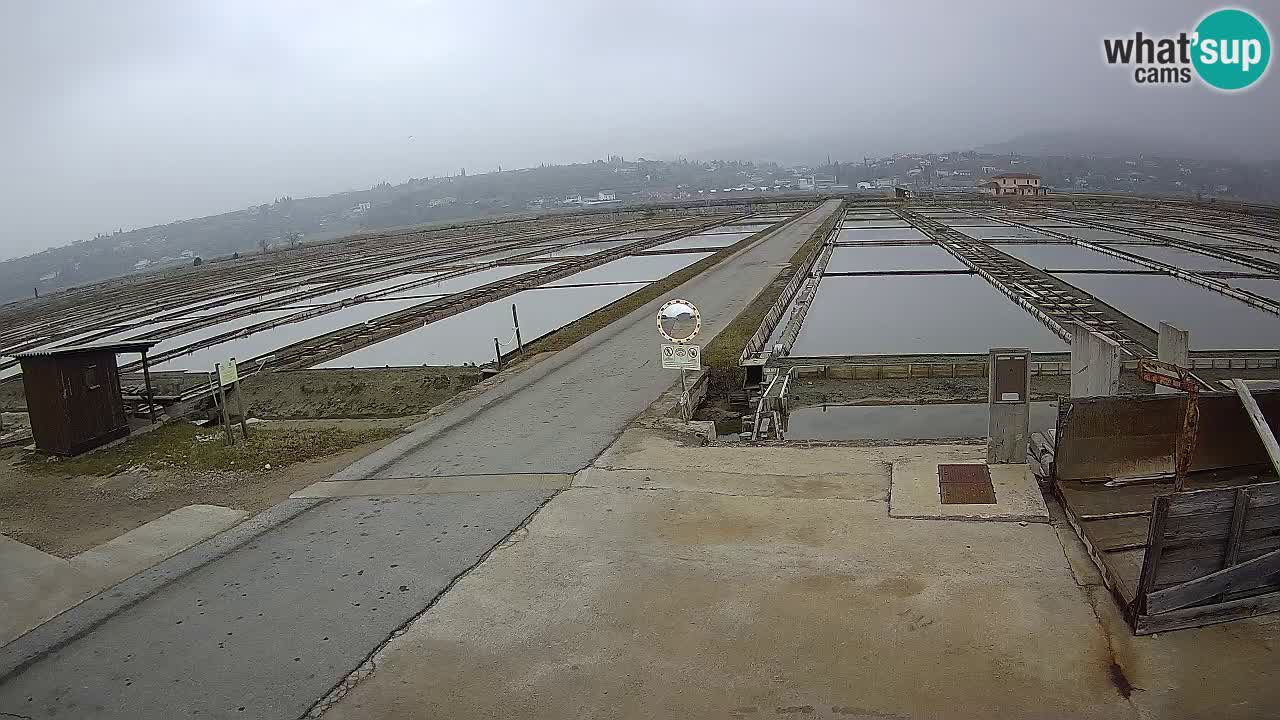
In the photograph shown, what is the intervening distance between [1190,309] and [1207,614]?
1722 centimetres

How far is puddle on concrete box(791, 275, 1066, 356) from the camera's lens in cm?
1560

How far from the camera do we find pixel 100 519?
8.58 m

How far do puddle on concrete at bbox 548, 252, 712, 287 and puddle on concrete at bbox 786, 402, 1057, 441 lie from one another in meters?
16.6

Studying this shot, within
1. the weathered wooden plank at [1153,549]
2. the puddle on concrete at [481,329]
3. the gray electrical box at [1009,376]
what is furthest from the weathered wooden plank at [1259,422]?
the puddle on concrete at [481,329]

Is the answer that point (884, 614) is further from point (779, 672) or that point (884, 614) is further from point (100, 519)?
point (100, 519)

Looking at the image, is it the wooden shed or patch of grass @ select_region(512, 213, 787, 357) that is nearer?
the wooden shed

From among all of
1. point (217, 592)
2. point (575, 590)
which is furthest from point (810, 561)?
point (217, 592)

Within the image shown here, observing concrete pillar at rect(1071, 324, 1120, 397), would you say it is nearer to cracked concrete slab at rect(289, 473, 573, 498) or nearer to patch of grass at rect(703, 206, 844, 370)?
cracked concrete slab at rect(289, 473, 573, 498)

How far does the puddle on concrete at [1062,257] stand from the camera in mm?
26297

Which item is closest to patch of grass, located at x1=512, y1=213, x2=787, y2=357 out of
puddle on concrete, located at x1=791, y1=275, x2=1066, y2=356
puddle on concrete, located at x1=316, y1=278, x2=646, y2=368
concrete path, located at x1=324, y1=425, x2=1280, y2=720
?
puddle on concrete, located at x1=316, y1=278, x2=646, y2=368

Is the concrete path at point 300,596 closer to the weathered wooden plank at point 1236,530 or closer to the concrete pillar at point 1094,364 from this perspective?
the weathered wooden plank at point 1236,530

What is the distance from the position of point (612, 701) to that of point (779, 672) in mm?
927

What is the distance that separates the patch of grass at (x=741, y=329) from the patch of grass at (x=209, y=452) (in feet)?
19.6

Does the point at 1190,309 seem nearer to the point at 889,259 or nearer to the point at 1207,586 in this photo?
the point at 889,259
